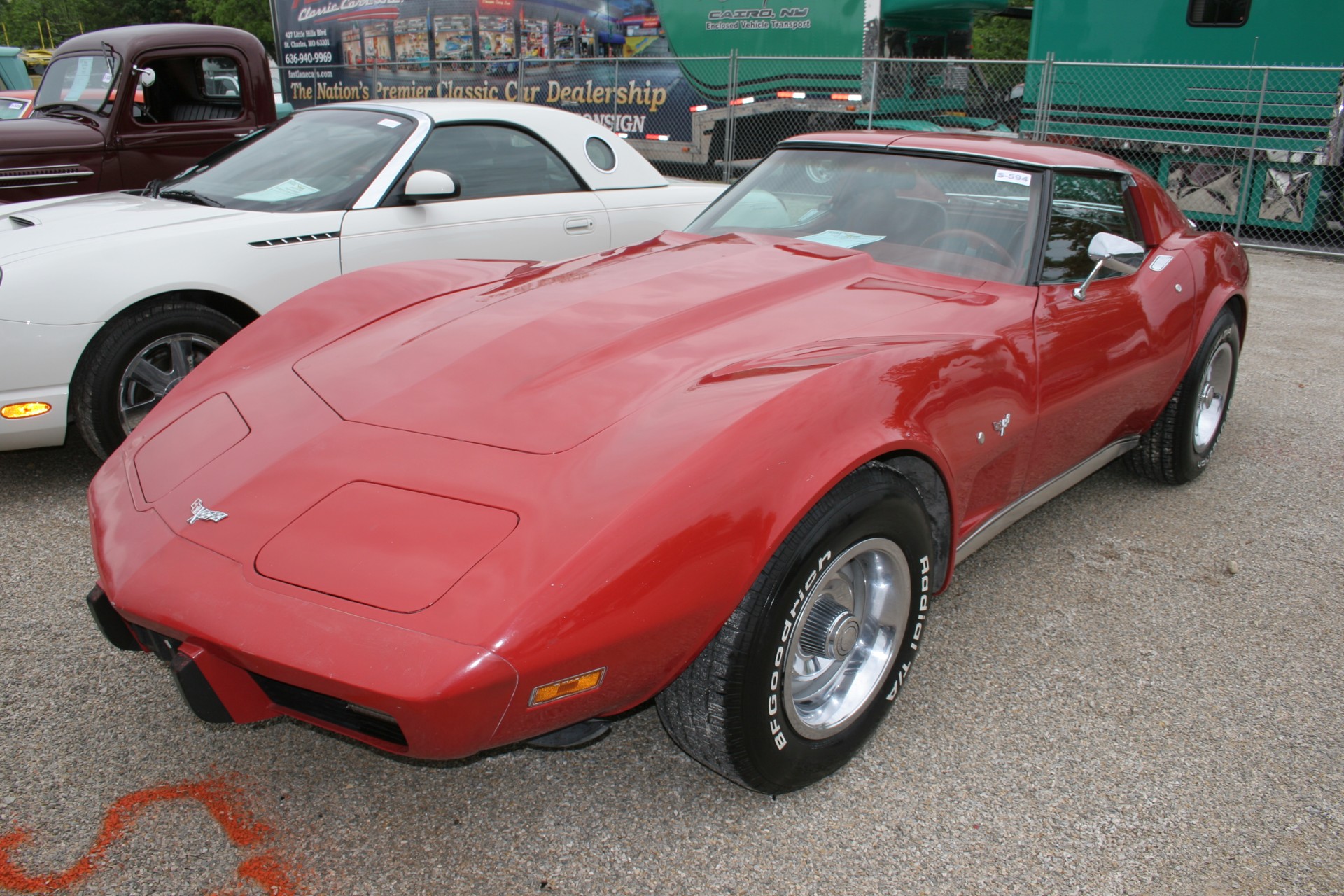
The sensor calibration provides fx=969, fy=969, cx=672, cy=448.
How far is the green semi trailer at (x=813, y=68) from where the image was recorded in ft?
38.1

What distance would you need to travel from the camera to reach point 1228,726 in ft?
8.09

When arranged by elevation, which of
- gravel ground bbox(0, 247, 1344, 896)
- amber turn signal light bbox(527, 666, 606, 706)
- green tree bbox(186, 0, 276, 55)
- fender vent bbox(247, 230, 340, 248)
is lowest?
gravel ground bbox(0, 247, 1344, 896)

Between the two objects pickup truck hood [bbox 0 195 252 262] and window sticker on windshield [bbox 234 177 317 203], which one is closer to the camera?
pickup truck hood [bbox 0 195 252 262]

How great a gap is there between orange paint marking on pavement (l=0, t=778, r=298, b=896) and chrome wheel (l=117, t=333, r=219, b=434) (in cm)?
198

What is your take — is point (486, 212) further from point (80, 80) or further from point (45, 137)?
point (80, 80)

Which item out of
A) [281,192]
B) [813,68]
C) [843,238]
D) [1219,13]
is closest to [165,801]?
[843,238]

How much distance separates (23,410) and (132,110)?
3452mm

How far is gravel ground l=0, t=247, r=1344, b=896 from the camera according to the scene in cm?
195

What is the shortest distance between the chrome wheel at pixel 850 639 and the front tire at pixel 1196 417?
1999 mm

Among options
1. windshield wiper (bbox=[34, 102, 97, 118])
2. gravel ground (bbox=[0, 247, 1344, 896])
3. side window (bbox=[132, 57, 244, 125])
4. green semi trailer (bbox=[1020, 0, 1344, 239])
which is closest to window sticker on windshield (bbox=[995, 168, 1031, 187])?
gravel ground (bbox=[0, 247, 1344, 896])

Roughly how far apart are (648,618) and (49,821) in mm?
1389

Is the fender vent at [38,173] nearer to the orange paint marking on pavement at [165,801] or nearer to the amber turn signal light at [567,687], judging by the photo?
the orange paint marking on pavement at [165,801]

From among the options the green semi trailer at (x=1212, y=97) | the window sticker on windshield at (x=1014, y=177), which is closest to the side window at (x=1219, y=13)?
the green semi trailer at (x=1212, y=97)

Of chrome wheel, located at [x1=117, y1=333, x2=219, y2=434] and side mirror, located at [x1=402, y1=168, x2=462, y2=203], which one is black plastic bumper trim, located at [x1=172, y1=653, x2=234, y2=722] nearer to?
chrome wheel, located at [x1=117, y1=333, x2=219, y2=434]
